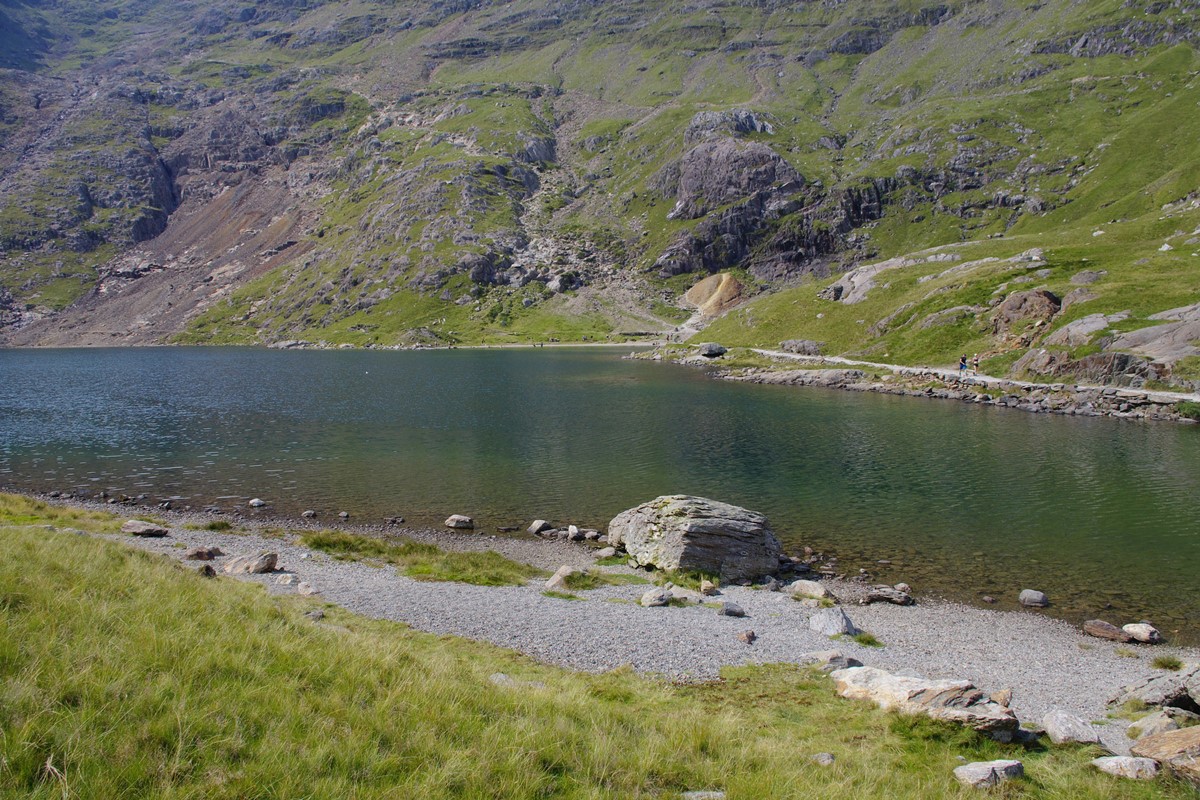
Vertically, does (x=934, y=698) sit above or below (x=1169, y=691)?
above

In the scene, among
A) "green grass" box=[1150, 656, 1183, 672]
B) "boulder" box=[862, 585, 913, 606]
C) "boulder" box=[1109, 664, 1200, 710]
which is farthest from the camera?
"boulder" box=[862, 585, 913, 606]

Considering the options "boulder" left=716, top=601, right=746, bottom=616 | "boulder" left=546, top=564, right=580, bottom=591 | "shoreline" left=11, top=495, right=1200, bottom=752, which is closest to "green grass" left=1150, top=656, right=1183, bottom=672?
"shoreline" left=11, top=495, right=1200, bottom=752

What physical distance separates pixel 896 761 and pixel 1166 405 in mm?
73863

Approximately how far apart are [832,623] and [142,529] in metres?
32.3

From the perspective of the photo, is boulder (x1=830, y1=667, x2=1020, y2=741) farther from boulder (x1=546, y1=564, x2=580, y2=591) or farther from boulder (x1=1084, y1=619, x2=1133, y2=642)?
boulder (x1=1084, y1=619, x2=1133, y2=642)

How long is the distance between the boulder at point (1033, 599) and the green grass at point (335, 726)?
15.5 meters

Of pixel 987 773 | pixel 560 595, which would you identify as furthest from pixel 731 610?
pixel 987 773

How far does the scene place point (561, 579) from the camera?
25.9 m

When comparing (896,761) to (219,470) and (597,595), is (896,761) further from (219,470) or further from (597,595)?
(219,470)

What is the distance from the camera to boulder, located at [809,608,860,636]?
21.2 metres

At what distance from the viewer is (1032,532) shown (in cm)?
3359

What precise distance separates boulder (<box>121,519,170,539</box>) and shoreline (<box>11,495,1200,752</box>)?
6.72 feet

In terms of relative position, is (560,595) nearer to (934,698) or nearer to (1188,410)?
(934,698)

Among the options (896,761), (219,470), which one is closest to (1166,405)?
(896,761)
